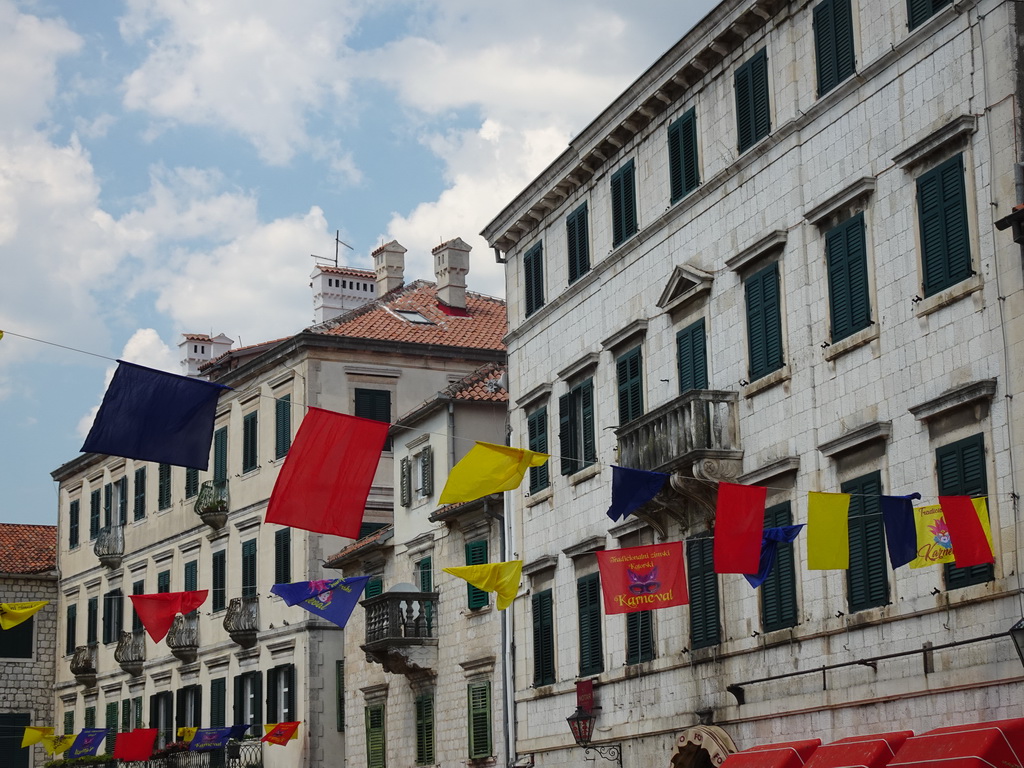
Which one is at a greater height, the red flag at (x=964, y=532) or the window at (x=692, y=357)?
the window at (x=692, y=357)

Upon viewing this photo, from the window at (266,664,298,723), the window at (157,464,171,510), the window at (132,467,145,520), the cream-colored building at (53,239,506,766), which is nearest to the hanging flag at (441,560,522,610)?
the cream-colored building at (53,239,506,766)

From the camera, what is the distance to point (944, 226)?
71.9 ft

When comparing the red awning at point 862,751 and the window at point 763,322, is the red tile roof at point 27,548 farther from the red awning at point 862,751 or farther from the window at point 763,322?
the red awning at point 862,751

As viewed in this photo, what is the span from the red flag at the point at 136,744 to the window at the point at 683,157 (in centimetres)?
2821

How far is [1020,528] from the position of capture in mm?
20250

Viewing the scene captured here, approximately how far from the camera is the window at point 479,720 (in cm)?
3747

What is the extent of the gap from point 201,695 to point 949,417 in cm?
3581

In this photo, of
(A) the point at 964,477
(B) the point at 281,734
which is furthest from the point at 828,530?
(B) the point at 281,734

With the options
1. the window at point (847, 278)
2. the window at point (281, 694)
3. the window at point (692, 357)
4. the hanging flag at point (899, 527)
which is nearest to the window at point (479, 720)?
the window at point (281, 694)

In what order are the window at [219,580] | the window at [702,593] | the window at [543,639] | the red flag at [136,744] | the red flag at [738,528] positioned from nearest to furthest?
the red flag at [738,528] → the window at [702,593] → the window at [543,639] → the red flag at [136,744] → the window at [219,580]

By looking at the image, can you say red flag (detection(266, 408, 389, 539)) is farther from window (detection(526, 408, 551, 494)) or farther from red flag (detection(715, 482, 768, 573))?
window (detection(526, 408, 551, 494))

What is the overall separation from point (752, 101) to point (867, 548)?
790cm

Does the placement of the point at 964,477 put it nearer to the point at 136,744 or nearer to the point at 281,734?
the point at 281,734

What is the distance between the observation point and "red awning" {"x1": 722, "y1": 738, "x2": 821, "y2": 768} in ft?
78.8
